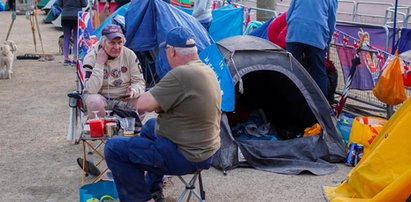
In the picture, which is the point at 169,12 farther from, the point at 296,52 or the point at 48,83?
the point at 48,83

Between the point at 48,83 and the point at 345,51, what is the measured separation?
455cm

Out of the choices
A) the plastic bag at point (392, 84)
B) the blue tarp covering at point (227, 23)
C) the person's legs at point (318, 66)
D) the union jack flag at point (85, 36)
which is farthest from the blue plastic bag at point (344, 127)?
the blue tarp covering at point (227, 23)

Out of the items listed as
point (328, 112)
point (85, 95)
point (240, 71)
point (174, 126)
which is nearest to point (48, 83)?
point (85, 95)

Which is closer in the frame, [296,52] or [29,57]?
[296,52]

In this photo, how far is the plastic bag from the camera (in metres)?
5.67

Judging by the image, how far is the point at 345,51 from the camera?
6941mm

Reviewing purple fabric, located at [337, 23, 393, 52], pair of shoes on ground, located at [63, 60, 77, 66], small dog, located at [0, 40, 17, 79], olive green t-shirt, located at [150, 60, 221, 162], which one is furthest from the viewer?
Result: pair of shoes on ground, located at [63, 60, 77, 66]

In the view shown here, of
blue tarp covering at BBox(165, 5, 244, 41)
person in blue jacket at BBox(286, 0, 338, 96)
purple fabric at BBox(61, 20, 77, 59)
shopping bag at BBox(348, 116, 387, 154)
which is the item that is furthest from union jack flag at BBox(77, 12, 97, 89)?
purple fabric at BBox(61, 20, 77, 59)

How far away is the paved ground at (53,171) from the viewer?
4559 mm

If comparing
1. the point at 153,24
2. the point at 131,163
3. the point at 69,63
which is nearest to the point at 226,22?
the point at 153,24

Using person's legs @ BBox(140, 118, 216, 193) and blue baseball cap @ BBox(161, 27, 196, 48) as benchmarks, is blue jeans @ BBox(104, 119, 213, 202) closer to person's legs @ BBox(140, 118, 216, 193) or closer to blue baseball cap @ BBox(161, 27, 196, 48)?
person's legs @ BBox(140, 118, 216, 193)

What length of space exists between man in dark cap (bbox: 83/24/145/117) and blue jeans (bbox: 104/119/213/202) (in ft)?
3.98

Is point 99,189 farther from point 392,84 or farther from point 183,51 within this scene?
point 392,84

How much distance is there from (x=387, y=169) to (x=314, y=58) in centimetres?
250
